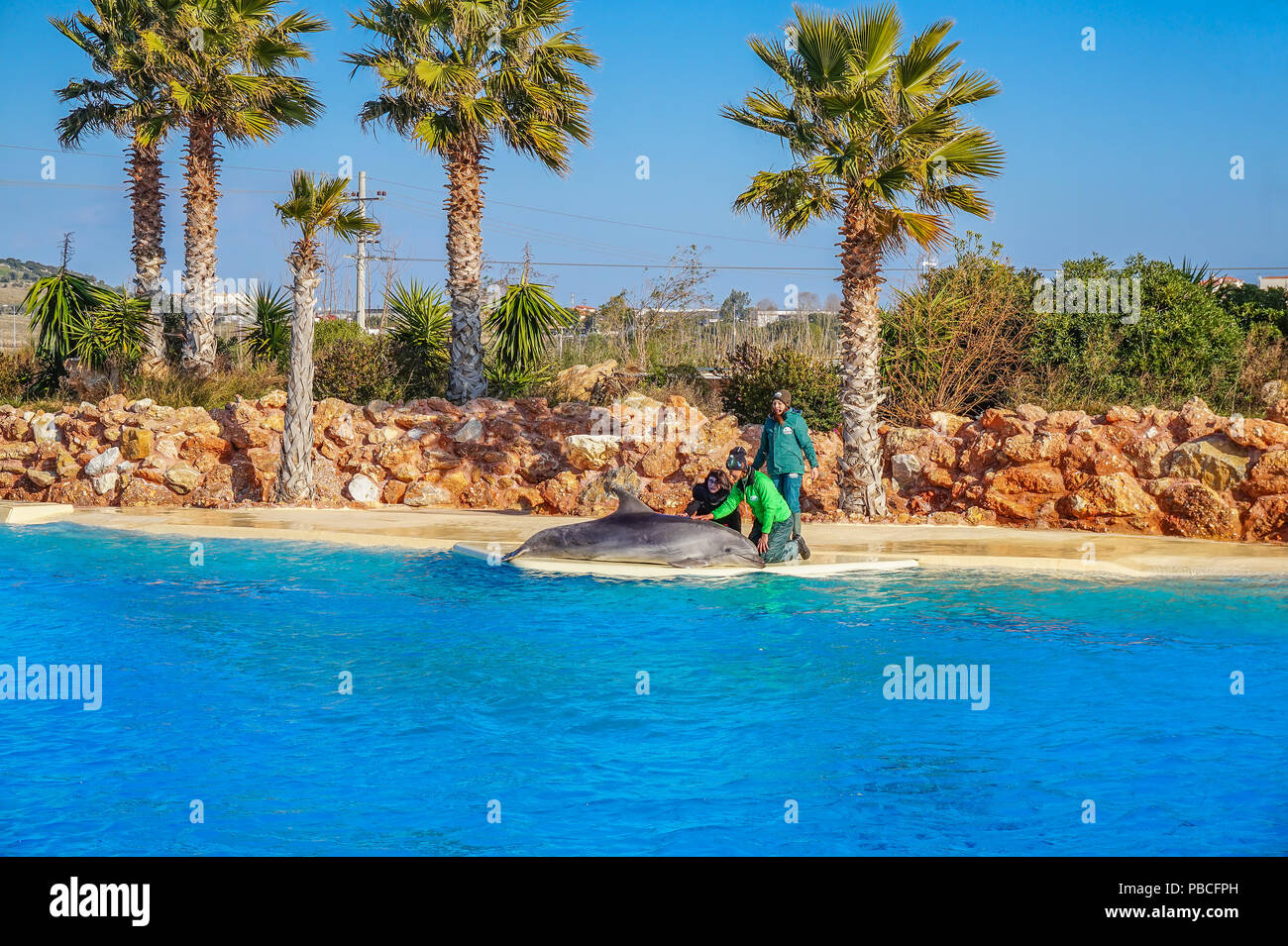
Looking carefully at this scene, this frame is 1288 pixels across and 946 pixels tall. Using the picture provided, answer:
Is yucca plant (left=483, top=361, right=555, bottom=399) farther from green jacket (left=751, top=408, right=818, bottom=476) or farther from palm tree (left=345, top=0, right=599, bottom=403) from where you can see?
green jacket (left=751, top=408, right=818, bottom=476)

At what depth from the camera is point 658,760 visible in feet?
23.1

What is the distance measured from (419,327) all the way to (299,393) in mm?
5286

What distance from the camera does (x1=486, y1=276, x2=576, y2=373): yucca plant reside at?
62.4 feet

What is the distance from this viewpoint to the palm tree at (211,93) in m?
20.5

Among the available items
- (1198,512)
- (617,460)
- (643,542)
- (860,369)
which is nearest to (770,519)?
(643,542)

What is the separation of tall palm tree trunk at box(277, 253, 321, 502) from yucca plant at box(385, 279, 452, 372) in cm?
474

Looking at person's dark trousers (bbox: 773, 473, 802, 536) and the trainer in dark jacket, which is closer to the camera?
person's dark trousers (bbox: 773, 473, 802, 536)

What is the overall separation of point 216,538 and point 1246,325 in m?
17.9

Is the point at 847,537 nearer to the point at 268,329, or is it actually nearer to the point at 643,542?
the point at 643,542

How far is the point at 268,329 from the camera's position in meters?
21.8

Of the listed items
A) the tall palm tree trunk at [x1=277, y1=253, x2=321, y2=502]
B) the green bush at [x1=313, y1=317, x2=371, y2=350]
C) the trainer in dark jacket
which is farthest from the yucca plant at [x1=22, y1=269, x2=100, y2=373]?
the trainer in dark jacket

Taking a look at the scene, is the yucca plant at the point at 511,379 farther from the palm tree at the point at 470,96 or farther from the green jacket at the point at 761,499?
the green jacket at the point at 761,499

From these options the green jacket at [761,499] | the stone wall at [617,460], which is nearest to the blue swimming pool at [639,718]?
the green jacket at [761,499]
